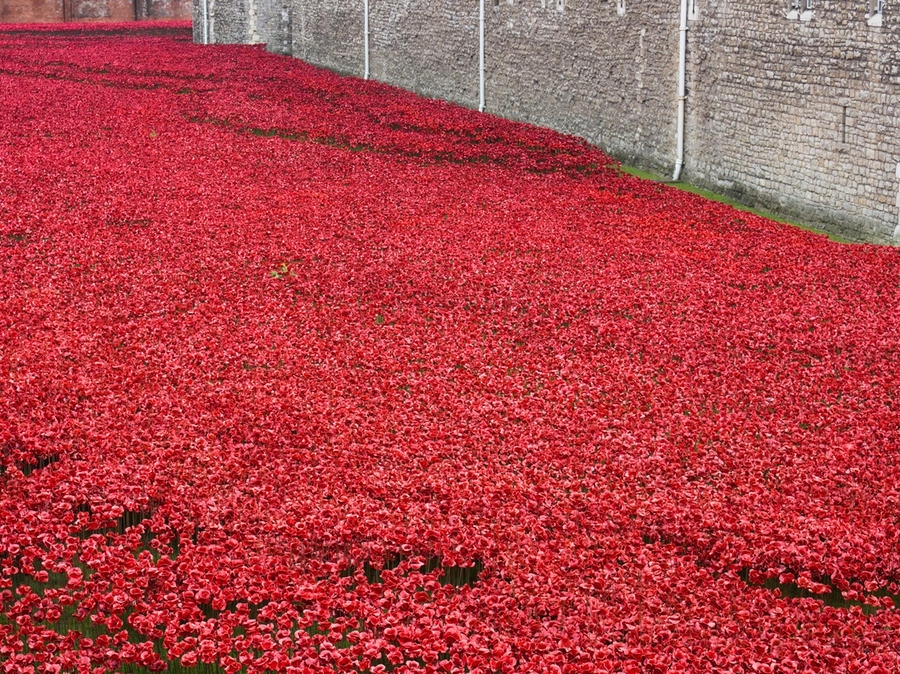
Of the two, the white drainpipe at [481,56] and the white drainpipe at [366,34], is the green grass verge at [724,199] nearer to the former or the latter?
the white drainpipe at [481,56]

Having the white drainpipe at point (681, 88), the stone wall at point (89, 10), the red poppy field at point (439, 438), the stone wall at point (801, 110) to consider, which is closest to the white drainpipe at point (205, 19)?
the stone wall at point (89, 10)

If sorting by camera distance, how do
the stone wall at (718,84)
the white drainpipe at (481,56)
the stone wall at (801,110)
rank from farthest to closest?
the white drainpipe at (481,56)
the stone wall at (718,84)
the stone wall at (801,110)

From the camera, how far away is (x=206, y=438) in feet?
25.3

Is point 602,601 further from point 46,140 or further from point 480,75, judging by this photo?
point 480,75

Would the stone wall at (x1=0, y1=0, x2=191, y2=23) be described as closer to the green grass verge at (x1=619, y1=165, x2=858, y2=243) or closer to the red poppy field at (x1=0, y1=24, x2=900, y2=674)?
the green grass verge at (x1=619, y1=165, x2=858, y2=243)

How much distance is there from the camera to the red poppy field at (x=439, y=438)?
5.45 metres

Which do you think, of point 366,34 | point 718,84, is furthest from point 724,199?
point 366,34

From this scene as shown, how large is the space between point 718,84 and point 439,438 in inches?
486

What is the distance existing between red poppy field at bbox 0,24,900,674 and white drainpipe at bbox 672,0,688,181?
3379mm

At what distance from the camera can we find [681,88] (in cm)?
1955

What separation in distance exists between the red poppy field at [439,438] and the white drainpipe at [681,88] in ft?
11.1

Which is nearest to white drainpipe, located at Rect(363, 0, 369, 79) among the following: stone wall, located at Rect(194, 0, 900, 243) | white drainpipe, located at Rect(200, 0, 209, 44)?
stone wall, located at Rect(194, 0, 900, 243)

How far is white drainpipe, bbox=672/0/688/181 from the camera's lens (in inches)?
763

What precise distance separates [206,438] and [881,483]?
415 cm
